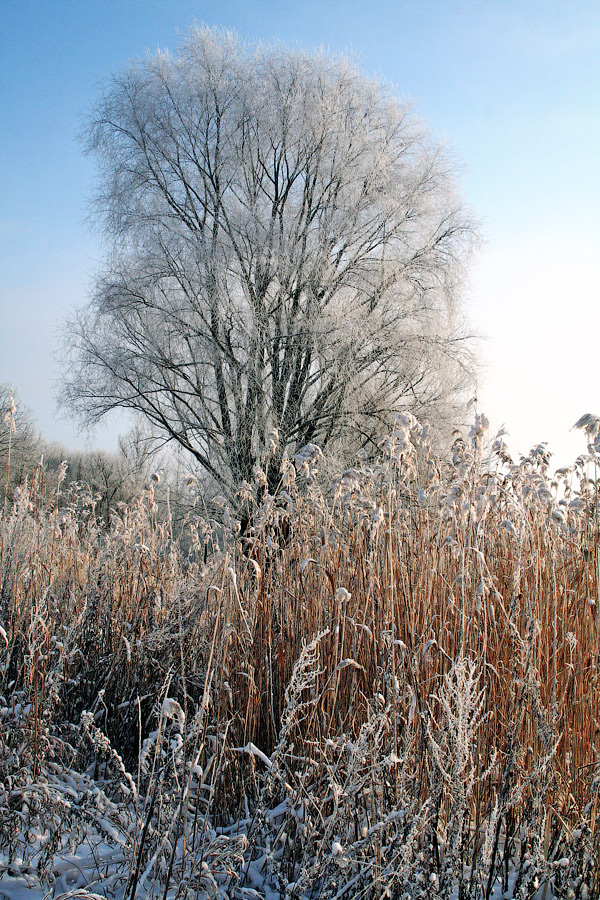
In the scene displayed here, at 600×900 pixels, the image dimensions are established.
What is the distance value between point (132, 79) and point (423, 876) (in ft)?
56.4

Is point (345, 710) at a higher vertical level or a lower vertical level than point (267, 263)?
lower

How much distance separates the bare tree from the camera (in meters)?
13.0

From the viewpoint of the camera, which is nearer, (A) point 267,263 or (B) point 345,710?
(B) point 345,710

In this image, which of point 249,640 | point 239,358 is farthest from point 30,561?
point 239,358

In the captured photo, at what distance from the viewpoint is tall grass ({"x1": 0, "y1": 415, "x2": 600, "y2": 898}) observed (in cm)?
163

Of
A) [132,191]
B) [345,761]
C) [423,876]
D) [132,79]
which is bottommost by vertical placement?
[423,876]

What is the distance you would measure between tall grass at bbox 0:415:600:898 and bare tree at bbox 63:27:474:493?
31.0 ft

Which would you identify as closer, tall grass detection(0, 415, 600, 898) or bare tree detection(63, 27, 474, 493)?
tall grass detection(0, 415, 600, 898)

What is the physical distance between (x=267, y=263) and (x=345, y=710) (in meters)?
12.0

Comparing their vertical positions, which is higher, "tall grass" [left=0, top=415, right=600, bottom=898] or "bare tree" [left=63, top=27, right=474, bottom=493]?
"bare tree" [left=63, top=27, right=474, bottom=493]

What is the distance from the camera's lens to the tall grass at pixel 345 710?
1.63m

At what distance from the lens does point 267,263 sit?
1319cm

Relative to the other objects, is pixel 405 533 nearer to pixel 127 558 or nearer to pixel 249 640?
pixel 249 640

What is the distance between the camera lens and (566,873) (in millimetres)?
1618
